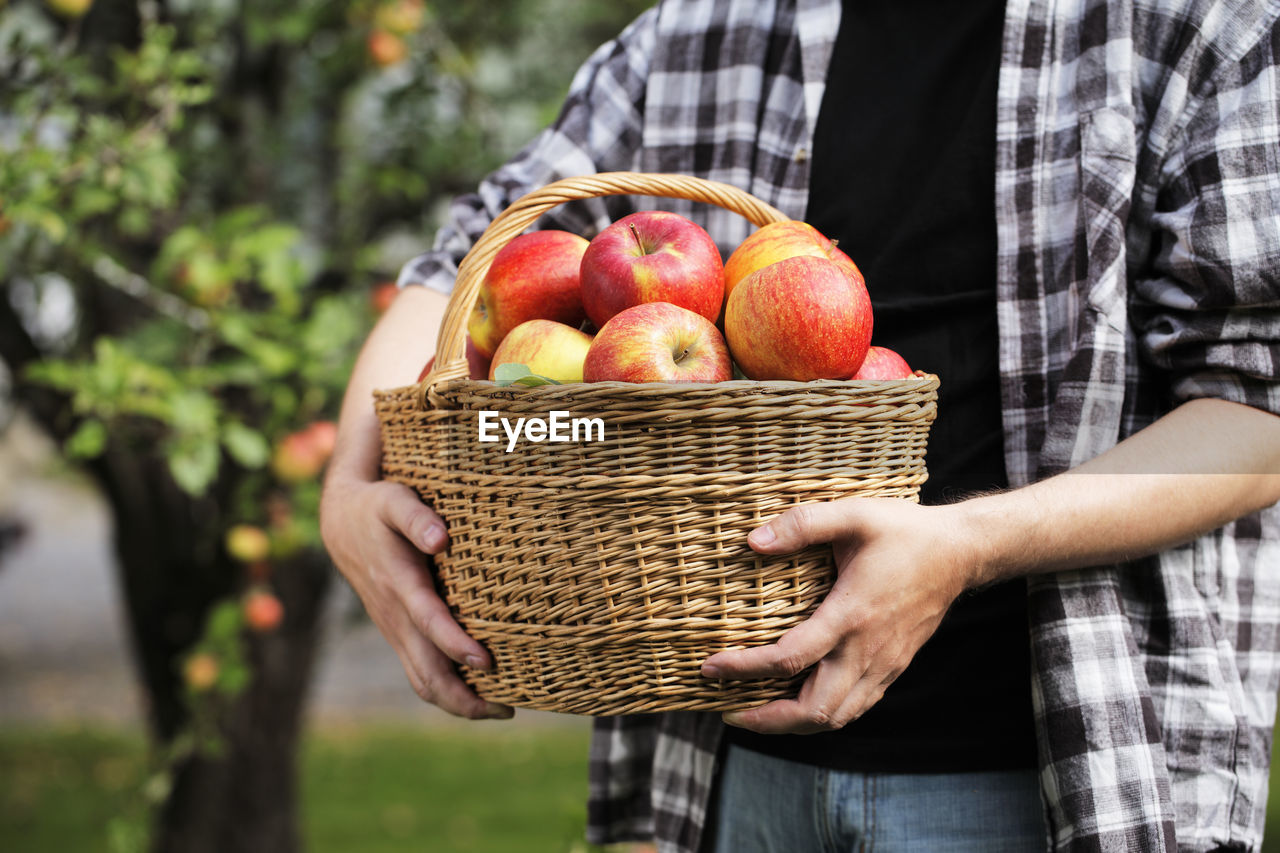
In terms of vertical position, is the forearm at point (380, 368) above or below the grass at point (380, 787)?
above

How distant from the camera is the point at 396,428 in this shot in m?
1.24

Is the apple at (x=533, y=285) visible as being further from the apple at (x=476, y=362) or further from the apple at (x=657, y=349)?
the apple at (x=657, y=349)

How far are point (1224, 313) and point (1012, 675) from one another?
1.58ft

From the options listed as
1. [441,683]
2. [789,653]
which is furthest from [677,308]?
→ [441,683]

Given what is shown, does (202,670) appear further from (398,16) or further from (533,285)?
(533,285)

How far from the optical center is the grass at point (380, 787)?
5.43 meters

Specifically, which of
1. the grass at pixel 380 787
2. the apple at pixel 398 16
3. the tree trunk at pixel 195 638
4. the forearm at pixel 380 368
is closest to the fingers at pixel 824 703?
the forearm at pixel 380 368

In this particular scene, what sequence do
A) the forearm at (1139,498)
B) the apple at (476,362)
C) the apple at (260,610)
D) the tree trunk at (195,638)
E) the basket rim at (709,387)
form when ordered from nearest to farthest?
1. the basket rim at (709,387)
2. the forearm at (1139,498)
3. the apple at (476,362)
4. the apple at (260,610)
5. the tree trunk at (195,638)

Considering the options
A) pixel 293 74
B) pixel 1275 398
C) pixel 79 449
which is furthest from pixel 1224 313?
pixel 293 74

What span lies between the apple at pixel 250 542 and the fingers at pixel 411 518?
1488mm

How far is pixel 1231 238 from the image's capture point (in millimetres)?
1104

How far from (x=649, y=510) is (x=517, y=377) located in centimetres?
18

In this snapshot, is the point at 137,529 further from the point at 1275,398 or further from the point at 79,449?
the point at 1275,398

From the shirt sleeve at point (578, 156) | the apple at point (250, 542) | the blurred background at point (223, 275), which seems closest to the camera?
the shirt sleeve at point (578, 156)
